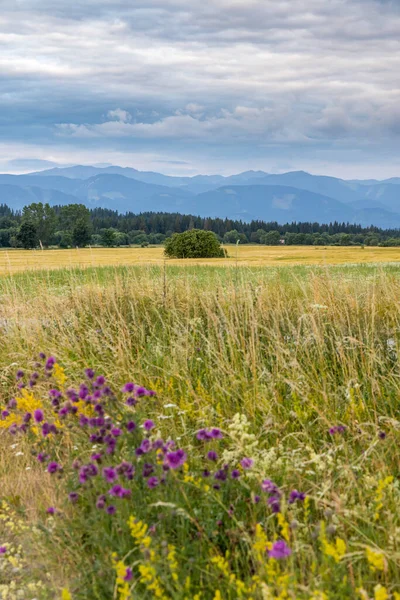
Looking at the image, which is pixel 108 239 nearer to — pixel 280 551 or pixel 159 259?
pixel 159 259

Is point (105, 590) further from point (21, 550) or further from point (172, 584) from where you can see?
point (21, 550)

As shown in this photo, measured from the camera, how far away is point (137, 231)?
123688mm

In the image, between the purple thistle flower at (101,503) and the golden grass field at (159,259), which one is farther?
the golden grass field at (159,259)

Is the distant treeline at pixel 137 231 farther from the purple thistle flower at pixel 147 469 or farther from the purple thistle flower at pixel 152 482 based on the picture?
the purple thistle flower at pixel 152 482

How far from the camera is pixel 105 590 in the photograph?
326 centimetres

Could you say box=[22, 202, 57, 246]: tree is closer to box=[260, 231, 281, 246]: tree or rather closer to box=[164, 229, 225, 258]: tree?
box=[260, 231, 281, 246]: tree

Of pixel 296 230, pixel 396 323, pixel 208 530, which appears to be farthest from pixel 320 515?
pixel 296 230

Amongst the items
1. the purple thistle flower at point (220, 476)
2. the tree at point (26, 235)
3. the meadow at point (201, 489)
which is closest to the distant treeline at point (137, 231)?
the tree at point (26, 235)

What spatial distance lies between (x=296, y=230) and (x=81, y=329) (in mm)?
135666

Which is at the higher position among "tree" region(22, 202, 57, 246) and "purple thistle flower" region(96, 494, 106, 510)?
"tree" region(22, 202, 57, 246)

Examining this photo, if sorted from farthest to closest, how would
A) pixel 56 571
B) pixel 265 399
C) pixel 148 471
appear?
pixel 265 399
pixel 56 571
pixel 148 471

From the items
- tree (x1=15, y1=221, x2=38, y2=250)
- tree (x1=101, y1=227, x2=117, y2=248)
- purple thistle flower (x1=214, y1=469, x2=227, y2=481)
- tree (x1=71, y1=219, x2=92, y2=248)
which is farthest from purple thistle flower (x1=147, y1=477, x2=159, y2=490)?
tree (x1=71, y1=219, x2=92, y2=248)

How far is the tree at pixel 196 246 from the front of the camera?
45.1 metres

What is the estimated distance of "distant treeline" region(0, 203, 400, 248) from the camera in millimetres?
103688
